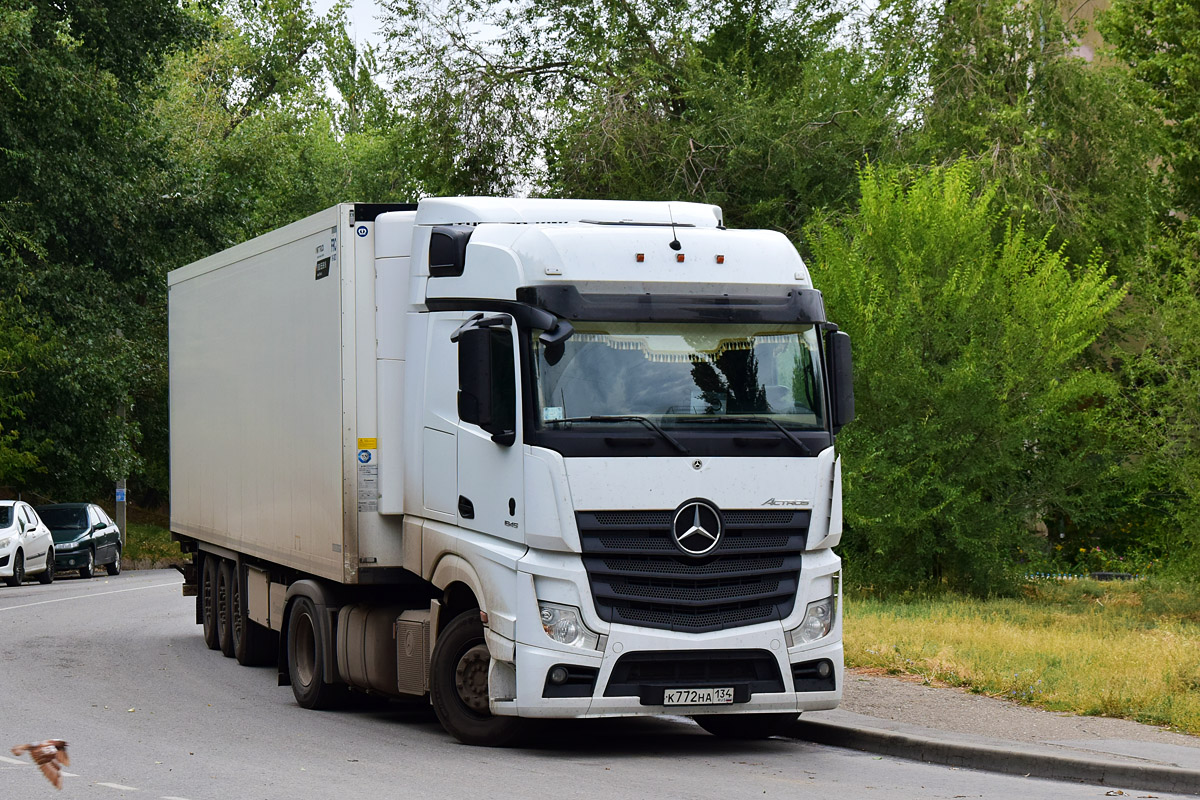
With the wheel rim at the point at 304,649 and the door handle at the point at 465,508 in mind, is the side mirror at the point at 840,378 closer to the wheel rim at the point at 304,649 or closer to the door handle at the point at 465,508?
the door handle at the point at 465,508

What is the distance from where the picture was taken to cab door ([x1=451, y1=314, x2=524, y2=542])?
9.61 m

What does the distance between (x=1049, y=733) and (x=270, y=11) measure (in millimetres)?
57714

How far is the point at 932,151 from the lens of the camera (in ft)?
91.8

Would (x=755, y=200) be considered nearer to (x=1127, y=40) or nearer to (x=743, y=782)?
(x=1127, y=40)

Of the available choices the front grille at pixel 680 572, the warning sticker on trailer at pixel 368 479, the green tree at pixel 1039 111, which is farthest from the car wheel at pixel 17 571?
the front grille at pixel 680 572

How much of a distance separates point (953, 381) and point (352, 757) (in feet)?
38.6

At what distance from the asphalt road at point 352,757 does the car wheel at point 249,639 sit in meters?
0.43

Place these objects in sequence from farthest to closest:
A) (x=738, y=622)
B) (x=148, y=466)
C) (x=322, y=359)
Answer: (x=148, y=466) < (x=322, y=359) < (x=738, y=622)

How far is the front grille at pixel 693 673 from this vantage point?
952 cm

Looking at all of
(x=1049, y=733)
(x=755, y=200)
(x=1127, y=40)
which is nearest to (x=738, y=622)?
(x=1049, y=733)

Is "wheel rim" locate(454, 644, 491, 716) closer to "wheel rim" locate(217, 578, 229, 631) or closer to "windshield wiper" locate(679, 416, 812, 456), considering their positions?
"windshield wiper" locate(679, 416, 812, 456)

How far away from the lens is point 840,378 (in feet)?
34.1

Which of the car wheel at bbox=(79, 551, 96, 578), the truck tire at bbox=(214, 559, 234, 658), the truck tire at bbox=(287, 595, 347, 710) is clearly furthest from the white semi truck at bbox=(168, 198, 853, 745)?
the car wheel at bbox=(79, 551, 96, 578)

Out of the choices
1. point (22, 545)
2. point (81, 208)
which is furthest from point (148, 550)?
point (22, 545)
